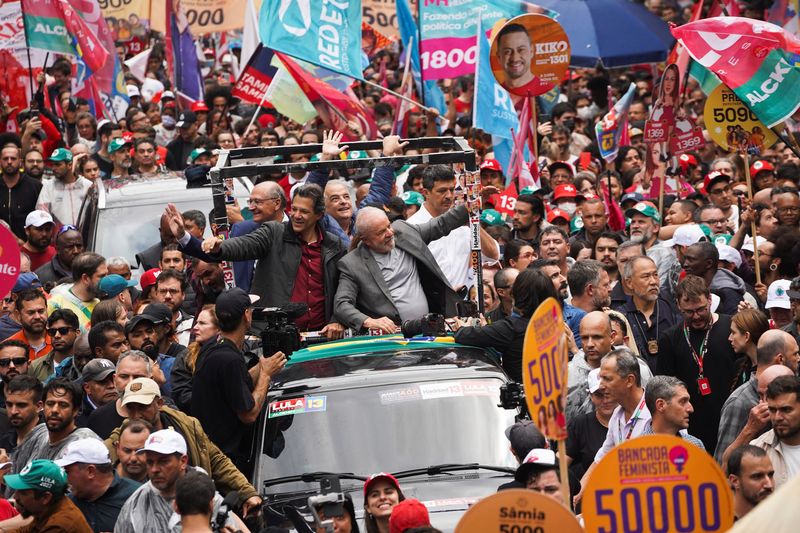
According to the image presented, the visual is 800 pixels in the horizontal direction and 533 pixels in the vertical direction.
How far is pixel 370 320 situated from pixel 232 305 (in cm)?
126

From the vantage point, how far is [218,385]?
340 inches

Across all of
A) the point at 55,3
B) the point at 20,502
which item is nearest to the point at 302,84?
the point at 55,3

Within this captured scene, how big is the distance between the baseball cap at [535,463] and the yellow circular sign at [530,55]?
26.4 ft

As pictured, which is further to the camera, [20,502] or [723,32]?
[723,32]

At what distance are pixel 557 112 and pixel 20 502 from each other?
45.4 feet

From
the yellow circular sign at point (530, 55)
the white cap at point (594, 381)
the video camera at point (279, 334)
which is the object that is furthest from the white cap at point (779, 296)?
the yellow circular sign at point (530, 55)

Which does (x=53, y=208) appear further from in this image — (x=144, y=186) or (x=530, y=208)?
(x=530, y=208)

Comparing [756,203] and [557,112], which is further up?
[756,203]

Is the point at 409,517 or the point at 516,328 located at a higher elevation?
the point at 409,517

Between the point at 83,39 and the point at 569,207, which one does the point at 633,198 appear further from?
the point at 83,39

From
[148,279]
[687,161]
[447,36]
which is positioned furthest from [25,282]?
[687,161]

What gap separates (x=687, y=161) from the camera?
56.3 ft

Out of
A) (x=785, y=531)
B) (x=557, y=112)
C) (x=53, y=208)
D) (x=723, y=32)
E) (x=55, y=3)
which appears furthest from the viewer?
(x=557, y=112)

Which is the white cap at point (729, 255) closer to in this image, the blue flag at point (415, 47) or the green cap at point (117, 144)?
the blue flag at point (415, 47)
